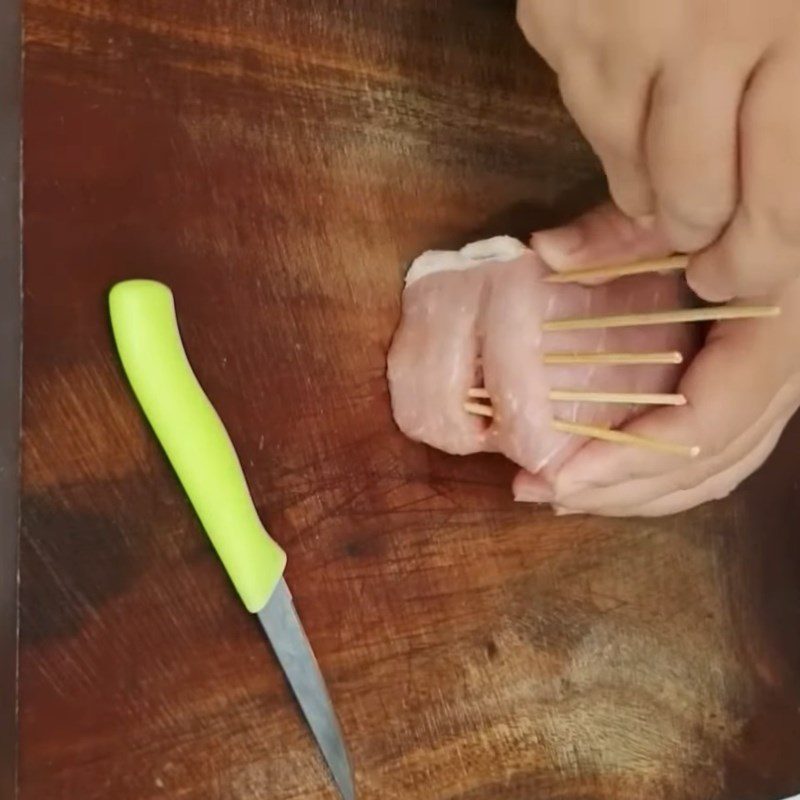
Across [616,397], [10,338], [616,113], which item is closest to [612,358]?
[616,397]

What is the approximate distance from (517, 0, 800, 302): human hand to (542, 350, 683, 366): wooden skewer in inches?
3.9

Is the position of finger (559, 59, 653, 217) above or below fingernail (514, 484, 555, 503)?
above

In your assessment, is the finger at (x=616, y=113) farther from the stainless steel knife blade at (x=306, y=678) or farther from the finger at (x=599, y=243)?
the stainless steel knife blade at (x=306, y=678)

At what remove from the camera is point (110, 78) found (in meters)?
0.71

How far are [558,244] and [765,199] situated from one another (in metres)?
0.23

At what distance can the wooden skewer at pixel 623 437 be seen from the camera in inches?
30.6

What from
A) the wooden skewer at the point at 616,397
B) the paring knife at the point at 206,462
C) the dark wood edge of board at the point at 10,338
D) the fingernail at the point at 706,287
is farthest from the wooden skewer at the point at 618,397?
the dark wood edge of board at the point at 10,338

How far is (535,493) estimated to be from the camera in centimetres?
83

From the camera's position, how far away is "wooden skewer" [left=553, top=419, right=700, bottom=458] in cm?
78

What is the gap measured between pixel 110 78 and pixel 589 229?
12.5 inches

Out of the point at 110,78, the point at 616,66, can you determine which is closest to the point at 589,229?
the point at 616,66

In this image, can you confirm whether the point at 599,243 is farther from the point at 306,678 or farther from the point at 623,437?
the point at 306,678

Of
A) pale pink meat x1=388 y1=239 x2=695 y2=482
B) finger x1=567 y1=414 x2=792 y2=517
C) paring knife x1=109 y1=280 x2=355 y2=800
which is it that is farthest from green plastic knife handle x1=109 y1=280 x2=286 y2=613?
finger x1=567 y1=414 x2=792 y2=517

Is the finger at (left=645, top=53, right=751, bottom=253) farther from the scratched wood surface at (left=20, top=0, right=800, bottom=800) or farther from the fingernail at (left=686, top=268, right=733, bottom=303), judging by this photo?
the scratched wood surface at (left=20, top=0, right=800, bottom=800)
